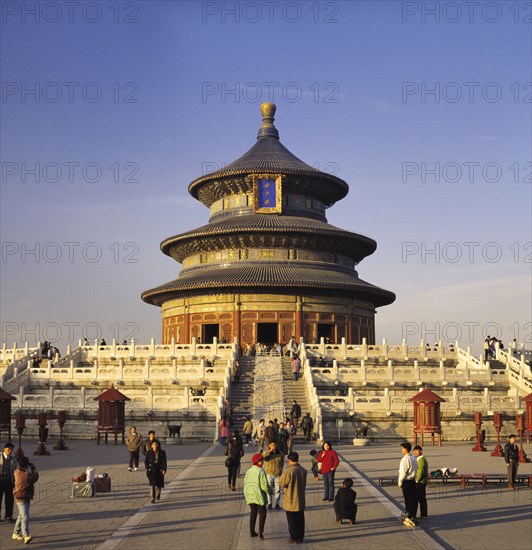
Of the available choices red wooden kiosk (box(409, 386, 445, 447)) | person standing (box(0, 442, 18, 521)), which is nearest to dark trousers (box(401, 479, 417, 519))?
person standing (box(0, 442, 18, 521))

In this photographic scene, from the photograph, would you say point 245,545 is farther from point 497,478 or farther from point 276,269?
point 276,269

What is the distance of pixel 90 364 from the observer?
46.2 meters

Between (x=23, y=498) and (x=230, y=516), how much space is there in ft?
13.0

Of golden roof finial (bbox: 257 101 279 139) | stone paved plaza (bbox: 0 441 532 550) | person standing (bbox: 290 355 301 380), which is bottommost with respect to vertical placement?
stone paved plaza (bbox: 0 441 532 550)

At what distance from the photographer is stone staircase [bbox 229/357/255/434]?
1353 inches

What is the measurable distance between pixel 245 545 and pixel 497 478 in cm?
929

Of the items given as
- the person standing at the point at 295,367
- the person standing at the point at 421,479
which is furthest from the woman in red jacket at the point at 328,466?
the person standing at the point at 295,367

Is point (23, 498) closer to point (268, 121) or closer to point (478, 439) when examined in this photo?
point (478, 439)

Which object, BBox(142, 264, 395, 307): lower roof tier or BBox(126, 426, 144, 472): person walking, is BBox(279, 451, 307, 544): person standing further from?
BBox(142, 264, 395, 307): lower roof tier

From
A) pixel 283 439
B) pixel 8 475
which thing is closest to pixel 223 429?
pixel 283 439

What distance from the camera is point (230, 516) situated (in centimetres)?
1570

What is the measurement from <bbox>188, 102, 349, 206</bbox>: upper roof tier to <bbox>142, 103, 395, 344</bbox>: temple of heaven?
3.9 inches

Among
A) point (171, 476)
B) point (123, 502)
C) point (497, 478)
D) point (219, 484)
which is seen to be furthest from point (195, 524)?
point (497, 478)

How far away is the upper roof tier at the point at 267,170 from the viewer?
61219mm
